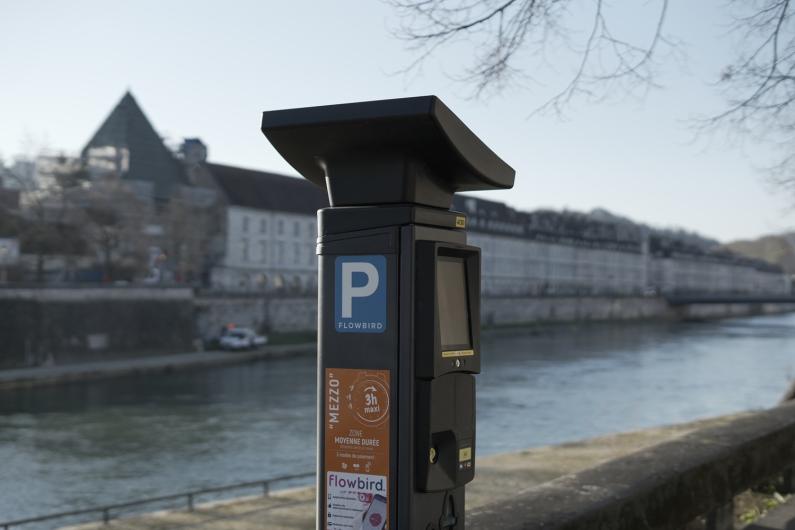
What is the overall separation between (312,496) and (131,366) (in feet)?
97.9

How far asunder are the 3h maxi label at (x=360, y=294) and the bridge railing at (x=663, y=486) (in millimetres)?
822

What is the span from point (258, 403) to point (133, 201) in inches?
749

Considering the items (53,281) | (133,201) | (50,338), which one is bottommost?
(50,338)

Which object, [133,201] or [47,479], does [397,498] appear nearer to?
[47,479]

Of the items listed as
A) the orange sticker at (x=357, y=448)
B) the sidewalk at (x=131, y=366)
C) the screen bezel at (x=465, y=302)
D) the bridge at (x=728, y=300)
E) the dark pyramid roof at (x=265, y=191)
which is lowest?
the sidewalk at (x=131, y=366)

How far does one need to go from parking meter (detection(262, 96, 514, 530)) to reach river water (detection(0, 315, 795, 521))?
16302 millimetres

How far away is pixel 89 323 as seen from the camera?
4144 centimetres

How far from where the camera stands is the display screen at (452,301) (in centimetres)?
257

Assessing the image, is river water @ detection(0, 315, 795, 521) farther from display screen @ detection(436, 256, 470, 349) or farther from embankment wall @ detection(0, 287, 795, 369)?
display screen @ detection(436, 256, 470, 349)

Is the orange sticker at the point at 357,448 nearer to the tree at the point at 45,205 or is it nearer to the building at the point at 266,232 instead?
the tree at the point at 45,205

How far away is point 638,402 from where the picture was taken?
30.0 meters

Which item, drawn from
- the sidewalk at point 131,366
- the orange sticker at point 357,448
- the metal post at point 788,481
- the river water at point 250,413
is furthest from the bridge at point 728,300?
the orange sticker at point 357,448

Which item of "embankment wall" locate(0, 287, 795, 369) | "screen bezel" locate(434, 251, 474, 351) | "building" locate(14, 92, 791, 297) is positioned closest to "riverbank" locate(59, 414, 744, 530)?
"screen bezel" locate(434, 251, 474, 351)

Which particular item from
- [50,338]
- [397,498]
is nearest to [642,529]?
[397,498]
